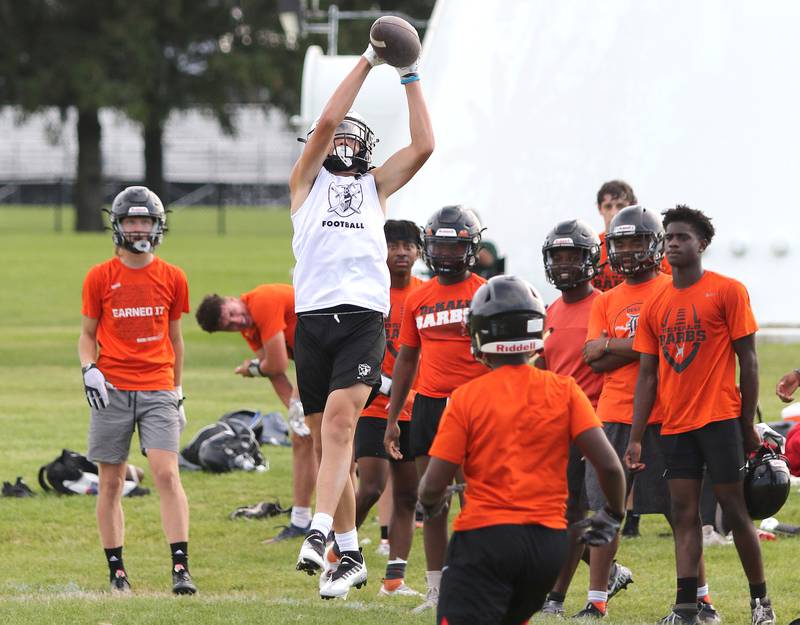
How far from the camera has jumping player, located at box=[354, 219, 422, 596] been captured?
26.8 feet

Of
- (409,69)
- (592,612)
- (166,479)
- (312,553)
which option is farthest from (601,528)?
(166,479)

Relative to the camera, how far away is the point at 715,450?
700cm

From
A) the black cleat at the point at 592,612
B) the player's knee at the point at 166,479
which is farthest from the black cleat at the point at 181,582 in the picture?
the black cleat at the point at 592,612

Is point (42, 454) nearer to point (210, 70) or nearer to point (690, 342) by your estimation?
point (690, 342)

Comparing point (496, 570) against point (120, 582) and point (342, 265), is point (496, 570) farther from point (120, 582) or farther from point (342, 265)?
point (120, 582)

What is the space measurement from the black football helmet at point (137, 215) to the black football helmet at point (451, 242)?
5.37ft

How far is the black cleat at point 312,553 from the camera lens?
6.40m

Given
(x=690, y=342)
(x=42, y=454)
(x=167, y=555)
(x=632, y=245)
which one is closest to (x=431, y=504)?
(x=690, y=342)

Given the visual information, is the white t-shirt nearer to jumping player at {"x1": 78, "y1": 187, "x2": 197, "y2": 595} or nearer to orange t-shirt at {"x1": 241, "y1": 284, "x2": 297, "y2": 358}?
jumping player at {"x1": 78, "y1": 187, "x2": 197, "y2": 595}

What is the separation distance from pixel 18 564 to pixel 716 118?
10272mm

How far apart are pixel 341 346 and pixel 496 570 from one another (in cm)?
219

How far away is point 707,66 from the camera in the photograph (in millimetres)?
16656

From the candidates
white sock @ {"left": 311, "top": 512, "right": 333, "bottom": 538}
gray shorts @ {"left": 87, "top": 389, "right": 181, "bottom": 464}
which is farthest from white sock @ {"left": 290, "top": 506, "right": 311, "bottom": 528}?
white sock @ {"left": 311, "top": 512, "right": 333, "bottom": 538}

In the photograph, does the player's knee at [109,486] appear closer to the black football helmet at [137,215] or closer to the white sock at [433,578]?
the black football helmet at [137,215]
